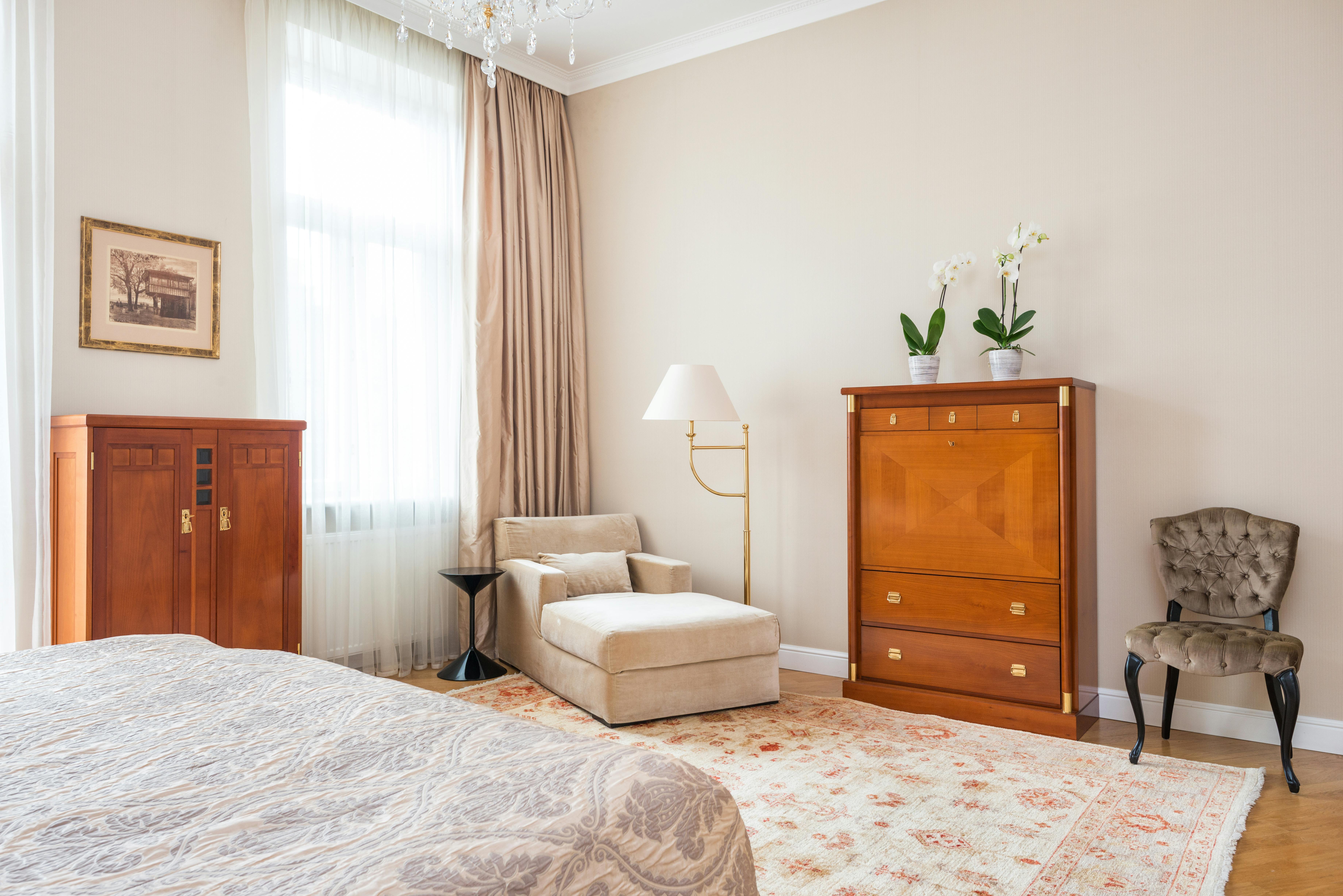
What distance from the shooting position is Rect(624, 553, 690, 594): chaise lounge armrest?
425 centimetres

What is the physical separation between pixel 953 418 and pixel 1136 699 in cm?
121

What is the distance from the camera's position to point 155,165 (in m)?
3.49

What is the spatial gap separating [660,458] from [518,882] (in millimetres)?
3977

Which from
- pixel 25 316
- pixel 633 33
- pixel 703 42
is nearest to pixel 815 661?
pixel 703 42

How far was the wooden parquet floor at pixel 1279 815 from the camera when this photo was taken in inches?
85.4

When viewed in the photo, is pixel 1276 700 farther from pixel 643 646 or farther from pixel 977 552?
pixel 643 646

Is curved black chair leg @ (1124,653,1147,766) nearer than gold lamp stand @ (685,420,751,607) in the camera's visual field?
Yes

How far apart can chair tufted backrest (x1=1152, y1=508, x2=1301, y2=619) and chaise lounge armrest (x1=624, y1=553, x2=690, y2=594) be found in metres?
2.07

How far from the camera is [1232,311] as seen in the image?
332cm

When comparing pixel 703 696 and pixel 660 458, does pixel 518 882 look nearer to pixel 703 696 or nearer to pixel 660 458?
pixel 703 696

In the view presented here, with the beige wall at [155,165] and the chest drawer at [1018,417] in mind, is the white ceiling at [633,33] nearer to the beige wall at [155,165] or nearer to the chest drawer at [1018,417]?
the beige wall at [155,165]

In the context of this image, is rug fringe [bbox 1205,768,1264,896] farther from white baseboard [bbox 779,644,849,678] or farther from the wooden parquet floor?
white baseboard [bbox 779,644,849,678]

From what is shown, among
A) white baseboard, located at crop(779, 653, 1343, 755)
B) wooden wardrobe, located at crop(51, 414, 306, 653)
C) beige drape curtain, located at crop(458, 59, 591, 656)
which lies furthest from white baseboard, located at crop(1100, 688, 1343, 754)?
wooden wardrobe, located at crop(51, 414, 306, 653)

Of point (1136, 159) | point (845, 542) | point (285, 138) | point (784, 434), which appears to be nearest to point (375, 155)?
point (285, 138)
